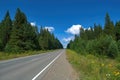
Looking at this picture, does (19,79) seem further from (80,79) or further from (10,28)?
(10,28)

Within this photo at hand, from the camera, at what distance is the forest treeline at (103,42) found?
38.0m

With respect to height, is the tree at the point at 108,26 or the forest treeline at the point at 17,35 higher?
the tree at the point at 108,26

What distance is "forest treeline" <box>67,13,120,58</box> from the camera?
3801 centimetres

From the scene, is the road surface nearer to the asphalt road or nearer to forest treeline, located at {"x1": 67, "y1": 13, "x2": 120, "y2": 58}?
the asphalt road

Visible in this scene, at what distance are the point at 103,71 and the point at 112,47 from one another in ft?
97.8

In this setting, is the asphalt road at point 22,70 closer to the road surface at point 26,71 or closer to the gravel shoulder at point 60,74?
the road surface at point 26,71

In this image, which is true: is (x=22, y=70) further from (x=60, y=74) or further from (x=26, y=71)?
(x=60, y=74)

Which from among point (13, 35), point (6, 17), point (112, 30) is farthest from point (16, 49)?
point (112, 30)

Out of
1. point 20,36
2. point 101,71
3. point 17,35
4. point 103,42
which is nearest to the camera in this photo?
point 101,71

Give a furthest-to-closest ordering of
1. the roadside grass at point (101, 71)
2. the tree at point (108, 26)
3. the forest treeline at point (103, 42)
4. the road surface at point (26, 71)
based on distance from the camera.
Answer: the tree at point (108, 26)
the forest treeline at point (103, 42)
the road surface at point (26, 71)
the roadside grass at point (101, 71)

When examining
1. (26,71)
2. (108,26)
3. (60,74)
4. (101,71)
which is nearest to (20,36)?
(108,26)

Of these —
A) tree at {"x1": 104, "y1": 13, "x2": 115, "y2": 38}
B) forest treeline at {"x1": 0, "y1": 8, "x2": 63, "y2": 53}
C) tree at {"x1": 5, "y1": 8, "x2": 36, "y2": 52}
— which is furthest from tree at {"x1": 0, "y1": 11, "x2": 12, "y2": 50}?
tree at {"x1": 104, "y1": 13, "x2": 115, "y2": 38}

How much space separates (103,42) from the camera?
43.2 metres

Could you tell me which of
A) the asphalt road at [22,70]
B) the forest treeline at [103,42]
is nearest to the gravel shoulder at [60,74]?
the asphalt road at [22,70]
